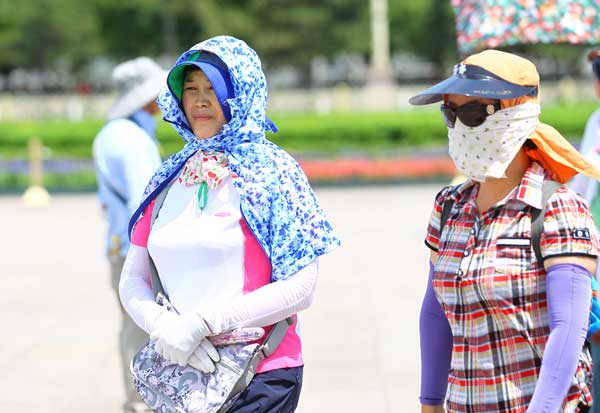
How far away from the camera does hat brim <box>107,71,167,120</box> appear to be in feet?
17.8

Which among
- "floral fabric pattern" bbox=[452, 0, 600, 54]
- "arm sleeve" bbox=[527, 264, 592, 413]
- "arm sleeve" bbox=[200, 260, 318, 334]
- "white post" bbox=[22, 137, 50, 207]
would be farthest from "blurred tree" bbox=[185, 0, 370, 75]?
"arm sleeve" bbox=[527, 264, 592, 413]

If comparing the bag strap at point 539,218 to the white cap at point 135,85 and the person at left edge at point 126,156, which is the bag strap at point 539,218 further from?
the white cap at point 135,85

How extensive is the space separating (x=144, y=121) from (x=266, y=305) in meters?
2.56

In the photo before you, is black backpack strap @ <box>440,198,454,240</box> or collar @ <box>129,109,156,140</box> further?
collar @ <box>129,109,156,140</box>

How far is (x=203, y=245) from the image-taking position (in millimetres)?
3115

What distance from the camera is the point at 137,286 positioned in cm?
333

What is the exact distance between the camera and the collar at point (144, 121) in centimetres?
544

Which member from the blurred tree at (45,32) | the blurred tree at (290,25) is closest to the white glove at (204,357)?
the blurred tree at (290,25)

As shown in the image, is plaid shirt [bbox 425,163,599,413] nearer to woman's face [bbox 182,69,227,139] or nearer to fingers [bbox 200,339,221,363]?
fingers [bbox 200,339,221,363]

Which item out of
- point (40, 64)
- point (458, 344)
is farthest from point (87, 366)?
point (40, 64)

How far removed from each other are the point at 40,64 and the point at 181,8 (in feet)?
30.5

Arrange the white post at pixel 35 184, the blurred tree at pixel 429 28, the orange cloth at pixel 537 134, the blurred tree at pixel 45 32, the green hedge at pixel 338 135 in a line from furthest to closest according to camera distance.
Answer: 1. the blurred tree at pixel 429 28
2. the blurred tree at pixel 45 32
3. the green hedge at pixel 338 135
4. the white post at pixel 35 184
5. the orange cloth at pixel 537 134

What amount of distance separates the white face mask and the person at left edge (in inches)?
106

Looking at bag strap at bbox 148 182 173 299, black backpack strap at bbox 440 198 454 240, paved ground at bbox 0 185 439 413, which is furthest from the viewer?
paved ground at bbox 0 185 439 413
